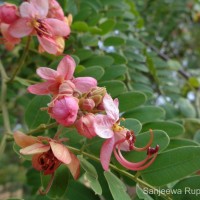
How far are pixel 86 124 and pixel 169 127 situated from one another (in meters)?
0.24

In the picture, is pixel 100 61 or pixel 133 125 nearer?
pixel 133 125

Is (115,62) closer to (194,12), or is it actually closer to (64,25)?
(64,25)

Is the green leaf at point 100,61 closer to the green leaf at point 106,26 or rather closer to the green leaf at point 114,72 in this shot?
the green leaf at point 114,72

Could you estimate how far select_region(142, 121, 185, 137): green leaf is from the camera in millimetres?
766

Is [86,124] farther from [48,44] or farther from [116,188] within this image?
[48,44]

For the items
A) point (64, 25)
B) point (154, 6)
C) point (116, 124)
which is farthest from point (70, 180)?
point (154, 6)

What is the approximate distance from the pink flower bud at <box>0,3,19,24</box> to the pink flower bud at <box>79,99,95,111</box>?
275 mm

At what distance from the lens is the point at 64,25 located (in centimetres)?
78

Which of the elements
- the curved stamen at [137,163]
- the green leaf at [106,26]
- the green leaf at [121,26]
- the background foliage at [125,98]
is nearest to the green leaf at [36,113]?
the background foliage at [125,98]

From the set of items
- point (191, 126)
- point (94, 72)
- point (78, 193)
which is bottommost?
point (191, 126)

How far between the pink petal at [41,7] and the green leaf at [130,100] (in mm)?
221

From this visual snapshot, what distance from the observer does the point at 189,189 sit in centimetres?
65

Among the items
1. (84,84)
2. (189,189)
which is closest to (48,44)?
(84,84)

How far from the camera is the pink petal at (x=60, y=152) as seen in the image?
1.90 ft
